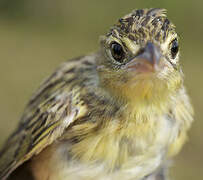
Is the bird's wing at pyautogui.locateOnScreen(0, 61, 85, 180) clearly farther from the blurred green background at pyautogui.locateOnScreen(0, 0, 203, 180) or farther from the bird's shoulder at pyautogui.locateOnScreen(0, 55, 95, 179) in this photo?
the blurred green background at pyautogui.locateOnScreen(0, 0, 203, 180)

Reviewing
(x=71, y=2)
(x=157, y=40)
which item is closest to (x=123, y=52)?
(x=157, y=40)

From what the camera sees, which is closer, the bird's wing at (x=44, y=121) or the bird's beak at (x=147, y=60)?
the bird's beak at (x=147, y=60)

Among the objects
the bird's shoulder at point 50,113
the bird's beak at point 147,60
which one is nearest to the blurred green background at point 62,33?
the bird's shoulder at point 50,113

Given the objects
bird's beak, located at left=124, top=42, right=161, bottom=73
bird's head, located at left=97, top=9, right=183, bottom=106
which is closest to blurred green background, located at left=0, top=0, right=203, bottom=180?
bird's head, located at left=97, top=9, right=183, bottom=106

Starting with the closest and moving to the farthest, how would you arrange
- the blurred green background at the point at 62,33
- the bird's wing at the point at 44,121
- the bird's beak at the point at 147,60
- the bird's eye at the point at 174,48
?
the bird's beak at the point at 147,60
the bird's eye at the point at 174,48
the bird's wing at the point at 44,121
the blurred green background at the point at 62,33

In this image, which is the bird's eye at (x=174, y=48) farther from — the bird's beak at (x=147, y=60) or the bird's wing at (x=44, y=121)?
the bird's wing at (x=44, y=121)

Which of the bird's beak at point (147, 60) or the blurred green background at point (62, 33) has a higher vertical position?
the blurred green background at point (62, 33)

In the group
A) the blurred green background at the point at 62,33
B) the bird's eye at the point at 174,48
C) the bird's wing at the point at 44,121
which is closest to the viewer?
the bird's eye at the point at 174,48

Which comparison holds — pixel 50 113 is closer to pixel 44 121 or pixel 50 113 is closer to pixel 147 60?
pixel 44 121

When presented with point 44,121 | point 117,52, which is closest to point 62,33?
point 44,121
